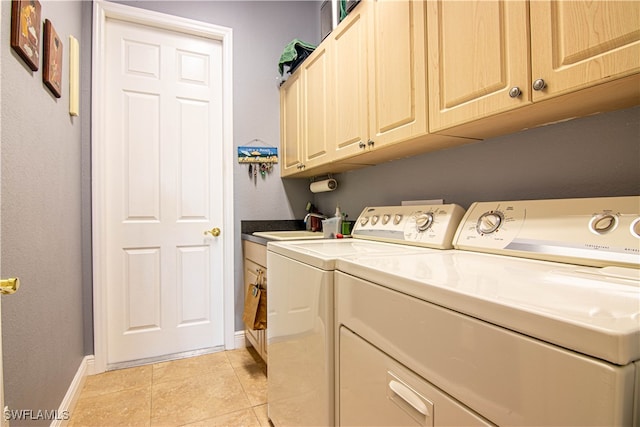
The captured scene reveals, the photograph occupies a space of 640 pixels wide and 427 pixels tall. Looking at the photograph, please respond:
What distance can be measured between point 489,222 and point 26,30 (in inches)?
71.2

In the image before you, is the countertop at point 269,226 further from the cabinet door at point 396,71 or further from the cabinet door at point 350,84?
the cabinet door at point 396,71

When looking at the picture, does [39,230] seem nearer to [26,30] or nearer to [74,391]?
[26,30]

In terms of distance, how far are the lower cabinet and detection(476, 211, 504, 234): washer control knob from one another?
1.19 meters

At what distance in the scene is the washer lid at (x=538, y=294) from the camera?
1.26ft

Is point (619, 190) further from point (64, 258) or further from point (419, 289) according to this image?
point (64, 258)

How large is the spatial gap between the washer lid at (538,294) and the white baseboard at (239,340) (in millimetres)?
1821

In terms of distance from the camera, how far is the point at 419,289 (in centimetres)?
64

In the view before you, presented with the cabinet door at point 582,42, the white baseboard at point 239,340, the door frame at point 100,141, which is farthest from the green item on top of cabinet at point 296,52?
the white baseboard at point 239,340

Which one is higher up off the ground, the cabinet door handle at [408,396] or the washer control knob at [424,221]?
the washer control knob at [424,221]

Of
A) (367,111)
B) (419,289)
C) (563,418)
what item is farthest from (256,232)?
(563,418)

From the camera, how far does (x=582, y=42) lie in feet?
2.44

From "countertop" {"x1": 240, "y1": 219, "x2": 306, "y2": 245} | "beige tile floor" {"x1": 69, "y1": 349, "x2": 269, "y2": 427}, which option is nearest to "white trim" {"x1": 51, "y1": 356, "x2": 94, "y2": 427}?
"beige tile floor" {"x1": 69, "y1": 349, "x2": 269, "y2": 427}

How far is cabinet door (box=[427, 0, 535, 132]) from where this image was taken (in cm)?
88

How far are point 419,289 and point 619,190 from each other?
2.49ft
